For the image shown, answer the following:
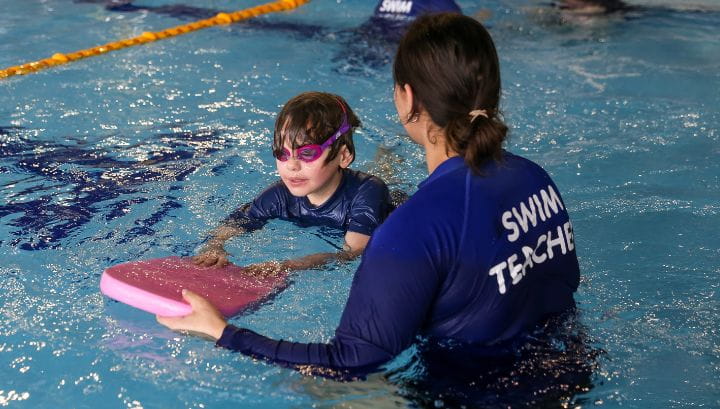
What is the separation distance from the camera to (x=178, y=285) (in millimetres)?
3270

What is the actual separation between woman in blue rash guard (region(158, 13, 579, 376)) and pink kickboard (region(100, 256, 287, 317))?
58cm

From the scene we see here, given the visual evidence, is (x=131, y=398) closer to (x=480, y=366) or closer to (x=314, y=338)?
(x=314, y=338)

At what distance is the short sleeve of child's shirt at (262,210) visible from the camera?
14.1ft

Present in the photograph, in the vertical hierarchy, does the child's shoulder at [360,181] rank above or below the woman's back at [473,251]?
below

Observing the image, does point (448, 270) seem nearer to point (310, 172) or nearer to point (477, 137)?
point (477, 137)

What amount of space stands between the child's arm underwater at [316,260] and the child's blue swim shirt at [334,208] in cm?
5

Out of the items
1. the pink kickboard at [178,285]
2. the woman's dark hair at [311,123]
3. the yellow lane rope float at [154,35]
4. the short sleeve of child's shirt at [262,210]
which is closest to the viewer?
the pink kickboard at [178,285]

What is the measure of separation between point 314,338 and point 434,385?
34.8 inches

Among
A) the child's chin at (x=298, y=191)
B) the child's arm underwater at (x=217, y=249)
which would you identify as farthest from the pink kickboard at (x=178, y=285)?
the child's chin at (x=298, y=191)

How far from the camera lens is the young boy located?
12.8 ft

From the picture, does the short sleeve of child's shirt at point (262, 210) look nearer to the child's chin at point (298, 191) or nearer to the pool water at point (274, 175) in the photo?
the pool water at point (274, 175)

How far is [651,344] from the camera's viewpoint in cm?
327

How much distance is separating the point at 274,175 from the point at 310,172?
1.26 meters

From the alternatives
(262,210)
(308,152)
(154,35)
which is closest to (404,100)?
(308,152)
